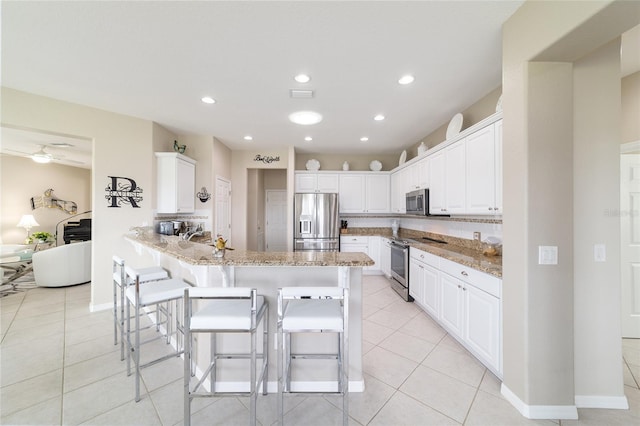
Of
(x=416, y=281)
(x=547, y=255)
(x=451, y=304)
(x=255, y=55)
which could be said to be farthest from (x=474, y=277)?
(x=255, y=55)

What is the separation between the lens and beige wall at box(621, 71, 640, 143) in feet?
7.55

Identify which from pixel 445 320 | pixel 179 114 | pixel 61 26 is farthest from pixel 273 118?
pixel 445 320

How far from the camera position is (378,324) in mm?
2875

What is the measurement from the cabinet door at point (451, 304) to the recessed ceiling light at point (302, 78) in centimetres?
252

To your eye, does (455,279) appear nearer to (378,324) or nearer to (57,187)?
(378,324)

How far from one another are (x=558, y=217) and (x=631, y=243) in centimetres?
207

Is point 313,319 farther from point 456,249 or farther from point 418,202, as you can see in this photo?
point 418,202

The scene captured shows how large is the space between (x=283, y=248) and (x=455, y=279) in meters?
5.06

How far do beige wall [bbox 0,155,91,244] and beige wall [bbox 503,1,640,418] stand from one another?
9.41 m

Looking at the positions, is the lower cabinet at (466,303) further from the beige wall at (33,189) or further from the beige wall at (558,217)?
the beige wall at (33,189)

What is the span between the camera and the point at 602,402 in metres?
1.62

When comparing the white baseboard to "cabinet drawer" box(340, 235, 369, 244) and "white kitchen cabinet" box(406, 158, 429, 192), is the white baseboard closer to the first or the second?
"cabinet drawer" box(340, 235, 369, 244)

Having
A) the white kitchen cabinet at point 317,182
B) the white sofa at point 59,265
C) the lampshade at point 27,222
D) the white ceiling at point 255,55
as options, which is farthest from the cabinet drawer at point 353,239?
the lampshade at point 27,222

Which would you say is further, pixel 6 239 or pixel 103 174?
pixel 6 239
